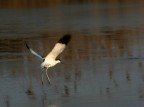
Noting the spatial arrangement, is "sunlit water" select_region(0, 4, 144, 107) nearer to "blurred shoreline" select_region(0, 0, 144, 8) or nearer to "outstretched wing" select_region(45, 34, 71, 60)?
"outstretched wing" select_region(45, 34, 71, 60)

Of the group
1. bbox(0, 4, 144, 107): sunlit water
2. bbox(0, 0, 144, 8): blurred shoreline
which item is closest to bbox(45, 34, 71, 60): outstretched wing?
bbox(0, 4, 144, 107): sunlit water

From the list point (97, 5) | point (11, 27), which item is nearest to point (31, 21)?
point (11, 27)

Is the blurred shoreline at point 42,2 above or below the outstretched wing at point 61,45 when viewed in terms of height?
below

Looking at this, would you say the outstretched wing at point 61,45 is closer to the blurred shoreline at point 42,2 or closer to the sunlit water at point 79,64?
the sunlit water at point 79,64

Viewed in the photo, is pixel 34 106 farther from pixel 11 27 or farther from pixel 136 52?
pixel 11 27

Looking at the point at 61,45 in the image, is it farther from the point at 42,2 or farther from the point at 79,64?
the point at 42,2

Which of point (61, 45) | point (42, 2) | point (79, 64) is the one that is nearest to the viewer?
point (61, 45)

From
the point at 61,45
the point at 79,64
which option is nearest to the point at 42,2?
the point at 79,64

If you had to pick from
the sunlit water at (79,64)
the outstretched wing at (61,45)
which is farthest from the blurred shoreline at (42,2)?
the outstretched wing at (61,45)
